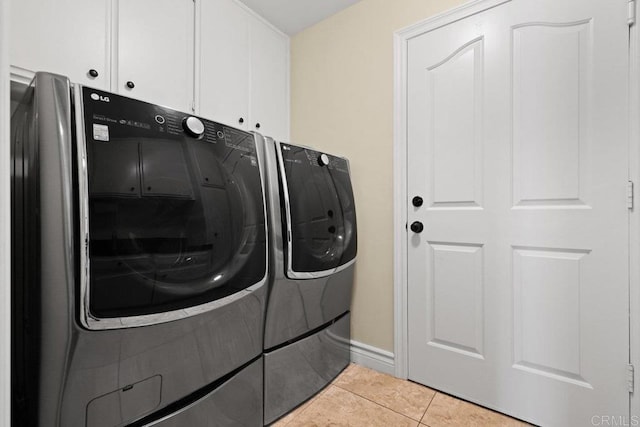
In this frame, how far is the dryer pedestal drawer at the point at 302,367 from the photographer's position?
1.27 metres

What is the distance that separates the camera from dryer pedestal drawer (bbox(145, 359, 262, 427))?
94cm

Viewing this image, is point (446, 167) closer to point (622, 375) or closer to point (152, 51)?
point (622, 375)

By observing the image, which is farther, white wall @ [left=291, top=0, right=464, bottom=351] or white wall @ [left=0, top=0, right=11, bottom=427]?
white wall @ [left=291, top=0, right=464, bottom=351]

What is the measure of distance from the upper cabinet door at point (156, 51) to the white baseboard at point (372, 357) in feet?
5.77

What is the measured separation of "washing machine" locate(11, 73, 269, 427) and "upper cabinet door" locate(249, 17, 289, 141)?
910 millimetres

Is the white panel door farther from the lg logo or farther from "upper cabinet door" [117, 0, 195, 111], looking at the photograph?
the lg logo

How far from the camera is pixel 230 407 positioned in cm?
109

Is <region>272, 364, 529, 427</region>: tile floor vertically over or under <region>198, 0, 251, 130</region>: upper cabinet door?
under

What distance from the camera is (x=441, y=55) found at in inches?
60.4

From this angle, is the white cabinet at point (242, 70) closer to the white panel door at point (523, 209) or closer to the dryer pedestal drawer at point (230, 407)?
the white panel door at point (523, 209)

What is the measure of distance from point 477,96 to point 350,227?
0.96 metres

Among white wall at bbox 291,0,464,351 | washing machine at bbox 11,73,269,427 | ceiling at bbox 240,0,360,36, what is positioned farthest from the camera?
ceiling at bbox 240,0,360,36

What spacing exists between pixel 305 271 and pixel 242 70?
1382 mm

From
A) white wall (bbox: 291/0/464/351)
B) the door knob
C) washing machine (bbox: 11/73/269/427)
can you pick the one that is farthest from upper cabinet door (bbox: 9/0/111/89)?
the door knob
